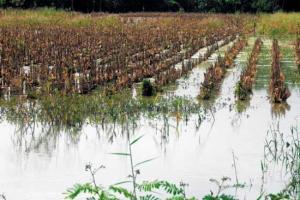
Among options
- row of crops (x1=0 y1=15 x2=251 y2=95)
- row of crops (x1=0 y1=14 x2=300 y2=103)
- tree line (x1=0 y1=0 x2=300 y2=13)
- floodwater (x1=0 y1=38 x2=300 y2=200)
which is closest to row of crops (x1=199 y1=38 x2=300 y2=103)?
row of crops (x1=0 y1=14 x2=300 y2=103)

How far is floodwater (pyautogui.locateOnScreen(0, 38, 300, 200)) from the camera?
6.36 meters

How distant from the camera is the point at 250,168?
696 centimetres

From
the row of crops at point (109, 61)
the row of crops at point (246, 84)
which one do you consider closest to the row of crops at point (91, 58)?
the row of crops at point (109, 61)

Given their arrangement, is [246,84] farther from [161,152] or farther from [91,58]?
[161,152]

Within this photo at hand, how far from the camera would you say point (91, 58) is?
1639cm

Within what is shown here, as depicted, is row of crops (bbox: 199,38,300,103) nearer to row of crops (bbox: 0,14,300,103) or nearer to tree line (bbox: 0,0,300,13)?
row of crops (bbox: 0,14,300,103)

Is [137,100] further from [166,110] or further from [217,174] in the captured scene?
[217,174]

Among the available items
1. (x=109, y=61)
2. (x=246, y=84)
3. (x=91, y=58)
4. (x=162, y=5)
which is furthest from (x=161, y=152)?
(x=162, y=5)

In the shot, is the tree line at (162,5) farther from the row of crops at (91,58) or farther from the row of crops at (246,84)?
the row of crops at (246,84)

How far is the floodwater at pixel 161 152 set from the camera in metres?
6.36

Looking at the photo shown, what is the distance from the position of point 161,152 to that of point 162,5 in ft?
161

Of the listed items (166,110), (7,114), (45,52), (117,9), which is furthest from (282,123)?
(117,9)

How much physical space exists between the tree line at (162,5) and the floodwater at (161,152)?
34.7 meters

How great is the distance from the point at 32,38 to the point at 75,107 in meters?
11.1
